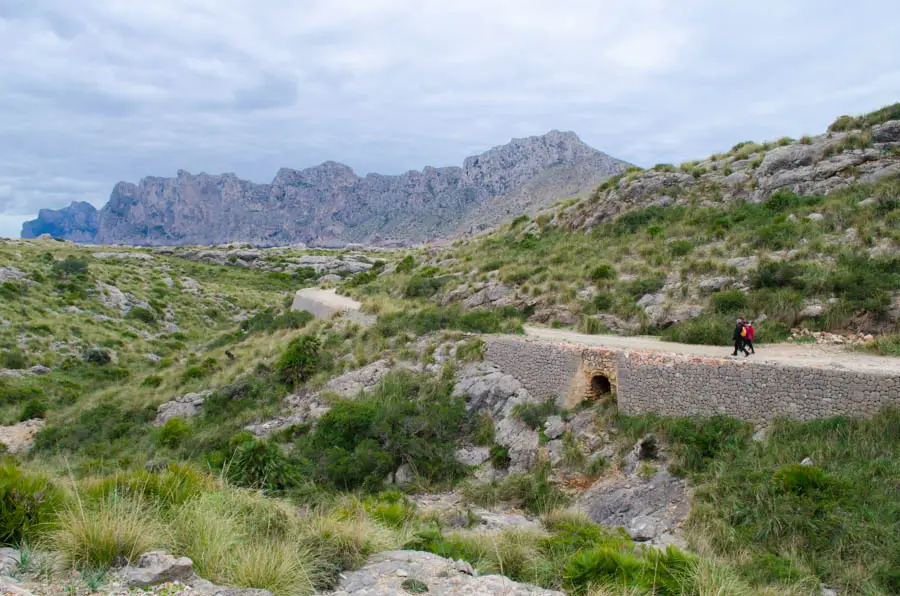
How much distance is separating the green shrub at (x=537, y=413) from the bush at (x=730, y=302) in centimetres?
665

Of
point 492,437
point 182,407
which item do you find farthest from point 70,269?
point 492,437

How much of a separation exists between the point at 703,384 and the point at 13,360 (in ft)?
109

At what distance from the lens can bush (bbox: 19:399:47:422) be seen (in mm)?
22234

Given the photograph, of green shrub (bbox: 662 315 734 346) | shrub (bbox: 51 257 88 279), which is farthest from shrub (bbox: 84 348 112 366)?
green shrub (bbox: 662 315 734 346)

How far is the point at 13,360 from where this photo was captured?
27031 millimetres

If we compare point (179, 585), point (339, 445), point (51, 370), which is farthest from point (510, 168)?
point (179, 585)

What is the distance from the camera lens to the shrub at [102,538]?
4.45 metres

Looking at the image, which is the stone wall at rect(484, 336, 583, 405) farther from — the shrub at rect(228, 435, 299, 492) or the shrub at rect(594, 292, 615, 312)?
the shrub at rect(228, 435, 299, 492)

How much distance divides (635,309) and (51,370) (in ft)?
100

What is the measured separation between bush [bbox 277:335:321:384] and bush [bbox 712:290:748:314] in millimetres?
14958

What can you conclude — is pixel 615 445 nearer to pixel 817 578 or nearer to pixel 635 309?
pixel 817 578

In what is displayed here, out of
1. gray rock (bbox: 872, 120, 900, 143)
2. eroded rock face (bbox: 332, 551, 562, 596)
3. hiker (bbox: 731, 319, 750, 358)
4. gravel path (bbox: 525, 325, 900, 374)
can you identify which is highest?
gray rock (bbox: 872, 120, 900, 143)

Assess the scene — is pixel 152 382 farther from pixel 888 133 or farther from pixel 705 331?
pixel 888 133

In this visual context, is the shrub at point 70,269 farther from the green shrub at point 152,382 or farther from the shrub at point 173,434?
the shrub at point 173,434
